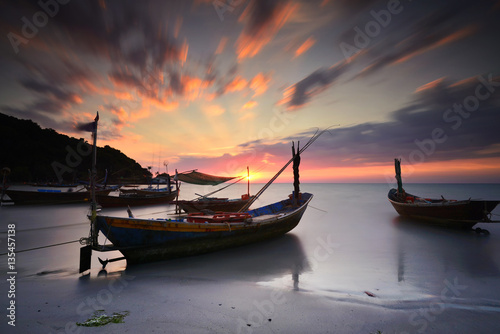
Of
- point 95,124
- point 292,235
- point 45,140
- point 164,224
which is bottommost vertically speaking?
point 292,235

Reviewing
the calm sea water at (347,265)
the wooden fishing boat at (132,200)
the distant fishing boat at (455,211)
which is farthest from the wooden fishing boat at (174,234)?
the wooden fishing boat at (132,200)

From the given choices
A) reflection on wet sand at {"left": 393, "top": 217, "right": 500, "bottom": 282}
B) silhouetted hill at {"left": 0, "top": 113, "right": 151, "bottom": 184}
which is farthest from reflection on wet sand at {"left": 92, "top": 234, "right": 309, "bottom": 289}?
silhouetted hill at {"left": 0, "top": 113, "right": 151, "bottom": 184}

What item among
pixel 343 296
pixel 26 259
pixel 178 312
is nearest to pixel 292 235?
pixel 343 296

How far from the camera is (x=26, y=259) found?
8.53m

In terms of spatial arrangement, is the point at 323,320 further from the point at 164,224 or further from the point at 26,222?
the point at 26,222

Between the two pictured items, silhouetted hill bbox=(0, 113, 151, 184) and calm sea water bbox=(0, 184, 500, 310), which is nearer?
calm sea water bbox=(0, 184, 500, 310)

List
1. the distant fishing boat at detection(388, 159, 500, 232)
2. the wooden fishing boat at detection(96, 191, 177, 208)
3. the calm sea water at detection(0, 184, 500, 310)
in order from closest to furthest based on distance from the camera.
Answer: the calm sea water at detection(0, 184, 500, 310) < the distant fishing boat at detection(388, 159, 500, 232) < the wooden fishing boat at detection(96, 191, 177, 208)

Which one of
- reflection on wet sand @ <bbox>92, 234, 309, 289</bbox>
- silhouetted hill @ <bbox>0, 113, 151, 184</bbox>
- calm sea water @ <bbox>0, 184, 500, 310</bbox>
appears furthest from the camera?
silhouetted hill @ <bbox>0, 113, 151, 184</bbox>

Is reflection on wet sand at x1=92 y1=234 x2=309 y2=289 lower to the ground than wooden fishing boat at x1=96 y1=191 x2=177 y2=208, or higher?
lower

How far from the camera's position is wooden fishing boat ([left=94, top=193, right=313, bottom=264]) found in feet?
22.8

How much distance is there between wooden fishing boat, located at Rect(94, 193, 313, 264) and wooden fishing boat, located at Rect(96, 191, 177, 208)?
20.8 meters

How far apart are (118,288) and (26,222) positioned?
18142mm

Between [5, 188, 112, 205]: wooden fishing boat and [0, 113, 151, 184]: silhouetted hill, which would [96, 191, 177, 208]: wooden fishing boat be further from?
[0, 113, 151, 184]: silhouetted hill

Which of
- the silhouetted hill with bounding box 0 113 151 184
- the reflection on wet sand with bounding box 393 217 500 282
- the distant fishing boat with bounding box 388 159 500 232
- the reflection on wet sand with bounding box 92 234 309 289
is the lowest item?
the reflection on wet sand with bounding box 393 217 500 282
